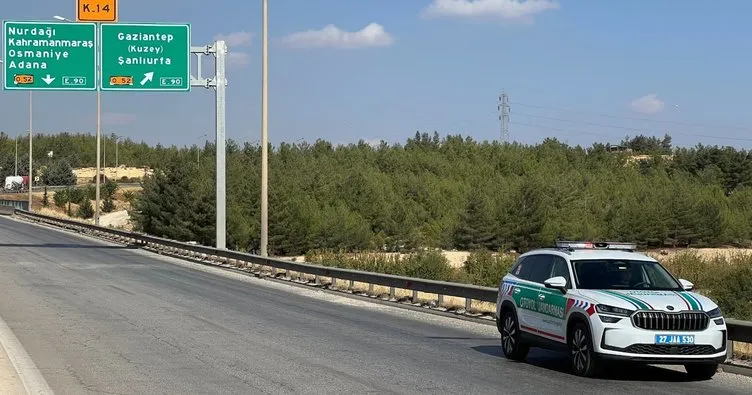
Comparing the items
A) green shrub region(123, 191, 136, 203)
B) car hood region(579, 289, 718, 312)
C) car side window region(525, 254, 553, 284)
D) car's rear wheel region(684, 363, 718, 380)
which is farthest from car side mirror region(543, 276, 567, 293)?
green shrub region(123, 191, 136, 203)

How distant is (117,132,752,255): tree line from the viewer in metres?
82.9

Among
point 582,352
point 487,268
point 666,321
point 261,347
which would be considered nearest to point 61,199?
point 487,268

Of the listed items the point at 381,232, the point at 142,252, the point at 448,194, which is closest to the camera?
the point at 142,252

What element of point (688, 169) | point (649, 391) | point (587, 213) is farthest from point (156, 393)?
point (688, 169)

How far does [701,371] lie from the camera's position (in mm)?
12219

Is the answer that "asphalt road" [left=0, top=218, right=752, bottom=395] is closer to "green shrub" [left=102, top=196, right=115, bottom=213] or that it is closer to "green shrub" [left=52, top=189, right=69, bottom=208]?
"green shrub" [left=52, top=189, right=69, bottom=208]

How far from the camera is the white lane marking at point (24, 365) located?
36.4 ft

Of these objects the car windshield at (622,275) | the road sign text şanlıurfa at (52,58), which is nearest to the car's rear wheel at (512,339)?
the car windshield at (622,275)

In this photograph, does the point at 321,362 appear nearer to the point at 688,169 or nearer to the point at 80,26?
the point at 80,26

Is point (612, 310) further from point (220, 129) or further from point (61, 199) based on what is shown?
point (61, 199)

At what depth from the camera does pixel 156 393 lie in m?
10.9

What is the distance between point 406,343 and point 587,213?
297ft

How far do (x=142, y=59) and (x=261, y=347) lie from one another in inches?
962

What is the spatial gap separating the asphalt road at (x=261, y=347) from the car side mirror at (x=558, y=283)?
112 centimetres
